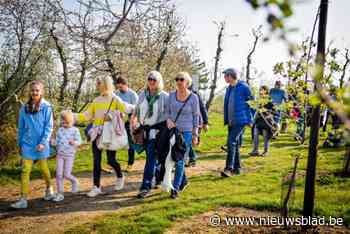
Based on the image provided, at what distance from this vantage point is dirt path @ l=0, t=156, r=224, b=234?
4891 millimetres

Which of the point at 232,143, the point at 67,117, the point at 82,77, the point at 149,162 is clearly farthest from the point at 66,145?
the point at 82,77

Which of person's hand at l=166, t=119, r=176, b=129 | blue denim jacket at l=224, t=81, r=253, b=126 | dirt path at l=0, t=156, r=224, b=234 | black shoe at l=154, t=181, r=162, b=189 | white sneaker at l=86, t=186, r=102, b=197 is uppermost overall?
blue denim jacket at l=224, t=81, r=253, b=126

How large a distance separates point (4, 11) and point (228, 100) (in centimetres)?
677

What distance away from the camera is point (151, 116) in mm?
6059

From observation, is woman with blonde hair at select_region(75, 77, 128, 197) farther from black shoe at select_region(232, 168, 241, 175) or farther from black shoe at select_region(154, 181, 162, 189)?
black shoe at select_region(232, 168, 241, 175)

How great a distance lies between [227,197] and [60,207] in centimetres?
262

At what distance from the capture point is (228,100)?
7.73 m

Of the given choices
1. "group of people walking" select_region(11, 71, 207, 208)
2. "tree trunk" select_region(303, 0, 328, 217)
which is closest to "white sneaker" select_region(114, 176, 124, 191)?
"group of people walking" select_region(11, 71, 207, 208)

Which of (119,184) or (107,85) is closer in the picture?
(107,85)

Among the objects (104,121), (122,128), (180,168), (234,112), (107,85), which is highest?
(107,85)

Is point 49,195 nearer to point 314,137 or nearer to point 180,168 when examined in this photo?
point 180,168

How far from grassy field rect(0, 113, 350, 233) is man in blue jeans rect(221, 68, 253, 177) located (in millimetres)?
442

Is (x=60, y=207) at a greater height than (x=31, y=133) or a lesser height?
lesser

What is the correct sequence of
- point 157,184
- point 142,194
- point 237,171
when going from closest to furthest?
point 142,194
point 157,184
point 237,171
